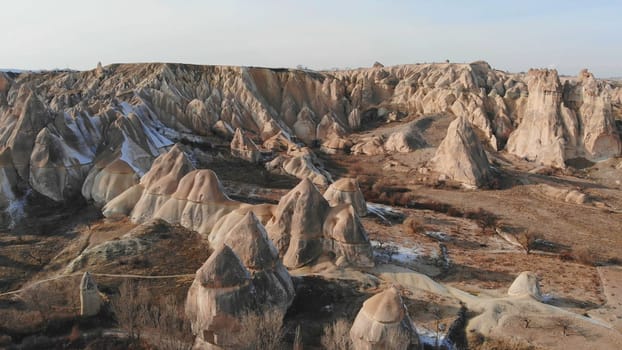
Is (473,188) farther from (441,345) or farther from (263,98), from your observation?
(263,98)

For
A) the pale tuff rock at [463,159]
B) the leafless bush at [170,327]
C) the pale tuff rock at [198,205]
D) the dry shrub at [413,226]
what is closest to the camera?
the leafless bush at [170,327]

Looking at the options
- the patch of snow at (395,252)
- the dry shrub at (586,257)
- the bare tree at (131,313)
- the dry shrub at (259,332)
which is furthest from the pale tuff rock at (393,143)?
the dry shrub at (259,332)

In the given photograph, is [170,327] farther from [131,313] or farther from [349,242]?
[349,242]

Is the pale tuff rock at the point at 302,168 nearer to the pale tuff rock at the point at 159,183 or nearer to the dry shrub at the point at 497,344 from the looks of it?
the pale tuff rock at the point at 159,183

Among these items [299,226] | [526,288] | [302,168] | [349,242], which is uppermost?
[299,226]

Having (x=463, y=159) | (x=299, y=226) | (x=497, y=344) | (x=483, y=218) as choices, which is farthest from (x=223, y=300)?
(x=463, y=159)
